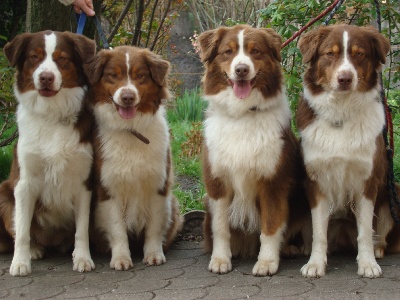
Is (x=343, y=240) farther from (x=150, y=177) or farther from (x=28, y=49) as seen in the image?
(x=28, y=49)

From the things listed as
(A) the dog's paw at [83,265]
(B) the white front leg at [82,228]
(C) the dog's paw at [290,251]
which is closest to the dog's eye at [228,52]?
(B) the white front leg at [82,228]

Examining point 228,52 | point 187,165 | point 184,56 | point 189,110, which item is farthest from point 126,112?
point 184,56

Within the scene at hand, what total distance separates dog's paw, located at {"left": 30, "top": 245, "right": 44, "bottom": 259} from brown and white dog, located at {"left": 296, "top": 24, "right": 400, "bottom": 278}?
1997 millimetres

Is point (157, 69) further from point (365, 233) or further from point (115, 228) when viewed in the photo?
point (365, 233)

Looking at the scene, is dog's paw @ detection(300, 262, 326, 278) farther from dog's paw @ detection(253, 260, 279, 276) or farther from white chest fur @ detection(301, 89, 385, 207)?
white chest fur @ detection(301, 89, 385, 207)

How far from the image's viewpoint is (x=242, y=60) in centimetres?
434

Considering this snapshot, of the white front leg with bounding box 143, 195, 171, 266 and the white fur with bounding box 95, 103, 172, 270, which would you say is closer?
the white fur with bounding box 95, 103, 172, 270

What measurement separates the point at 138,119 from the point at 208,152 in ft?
1.84

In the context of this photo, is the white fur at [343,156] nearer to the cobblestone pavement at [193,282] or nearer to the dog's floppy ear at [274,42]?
the cobblestone pavement at [193,282]

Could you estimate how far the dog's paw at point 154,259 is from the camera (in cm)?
477

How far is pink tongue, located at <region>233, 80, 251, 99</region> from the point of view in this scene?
14.5 feet

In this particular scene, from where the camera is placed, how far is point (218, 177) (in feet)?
15.0

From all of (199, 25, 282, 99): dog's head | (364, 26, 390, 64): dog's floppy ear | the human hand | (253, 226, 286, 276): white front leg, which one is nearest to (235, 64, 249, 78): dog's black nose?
(199, 25, 282, 99): dog's head

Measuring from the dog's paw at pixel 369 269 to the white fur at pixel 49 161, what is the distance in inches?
73.9
